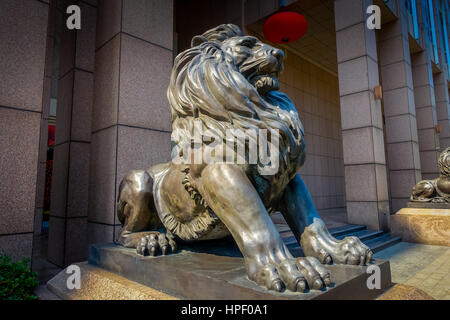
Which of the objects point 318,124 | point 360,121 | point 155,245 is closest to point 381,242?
point 360,121

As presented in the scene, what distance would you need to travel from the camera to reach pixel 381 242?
5219mm

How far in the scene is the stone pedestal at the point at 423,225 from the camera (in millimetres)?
5242

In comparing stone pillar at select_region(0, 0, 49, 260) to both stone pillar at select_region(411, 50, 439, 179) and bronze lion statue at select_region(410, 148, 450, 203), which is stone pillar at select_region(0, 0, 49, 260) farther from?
stone pillar at select_region(411, 50, 439, 179)

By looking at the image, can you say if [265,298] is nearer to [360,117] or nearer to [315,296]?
[315,296]

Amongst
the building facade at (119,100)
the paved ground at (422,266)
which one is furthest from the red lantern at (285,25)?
the paved ground at (422,266)

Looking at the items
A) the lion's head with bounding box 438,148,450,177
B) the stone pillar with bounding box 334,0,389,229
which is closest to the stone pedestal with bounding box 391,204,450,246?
the stone pillar with bounding box 334,0,389,229

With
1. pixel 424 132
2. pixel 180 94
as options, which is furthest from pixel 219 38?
pixel 424 132

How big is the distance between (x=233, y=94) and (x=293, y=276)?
2.97 feet

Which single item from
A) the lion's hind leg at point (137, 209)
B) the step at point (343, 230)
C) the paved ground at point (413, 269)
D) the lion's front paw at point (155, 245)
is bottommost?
the paved ground at point (413, 269)

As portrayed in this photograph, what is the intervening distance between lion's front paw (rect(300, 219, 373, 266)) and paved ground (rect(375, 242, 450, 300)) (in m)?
1.78

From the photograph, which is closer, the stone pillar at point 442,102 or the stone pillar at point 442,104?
the stone pillar at point 442,102

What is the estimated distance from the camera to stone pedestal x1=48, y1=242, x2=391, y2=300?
1.14m

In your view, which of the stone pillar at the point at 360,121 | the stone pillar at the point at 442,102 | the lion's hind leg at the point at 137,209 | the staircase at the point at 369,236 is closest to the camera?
the lion's hind leg at the point at 137,209

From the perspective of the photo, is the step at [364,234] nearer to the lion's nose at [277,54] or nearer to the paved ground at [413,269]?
the paved ground at [413,269]
